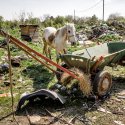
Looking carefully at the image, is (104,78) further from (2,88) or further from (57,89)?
(2,88)

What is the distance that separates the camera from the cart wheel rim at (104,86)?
20.5 feet

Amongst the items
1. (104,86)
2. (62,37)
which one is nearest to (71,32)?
(62,37)

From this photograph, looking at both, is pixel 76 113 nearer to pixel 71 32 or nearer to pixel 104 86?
pixel 104 86

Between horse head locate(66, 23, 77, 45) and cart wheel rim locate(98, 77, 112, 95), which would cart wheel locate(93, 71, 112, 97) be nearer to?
cart wheel rim locate(98, 77, 112, 95)

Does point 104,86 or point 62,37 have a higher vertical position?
point 62,37

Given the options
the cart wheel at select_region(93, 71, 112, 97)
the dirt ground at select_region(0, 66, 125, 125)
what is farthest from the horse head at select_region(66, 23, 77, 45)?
the dirt ground at select_region(0, 66, 125, 125)

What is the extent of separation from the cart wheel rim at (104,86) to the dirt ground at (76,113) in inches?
7.9

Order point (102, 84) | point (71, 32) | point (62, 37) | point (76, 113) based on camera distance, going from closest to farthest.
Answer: point (76, 113), point (102, 84), point (71, 32), point (62, 37)

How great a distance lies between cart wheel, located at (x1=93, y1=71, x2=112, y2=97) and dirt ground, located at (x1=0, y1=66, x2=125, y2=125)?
0.61 feet

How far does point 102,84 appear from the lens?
248 inches

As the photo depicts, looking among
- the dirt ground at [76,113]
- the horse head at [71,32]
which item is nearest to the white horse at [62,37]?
the horse head at [71,32]

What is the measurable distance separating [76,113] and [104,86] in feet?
4.03

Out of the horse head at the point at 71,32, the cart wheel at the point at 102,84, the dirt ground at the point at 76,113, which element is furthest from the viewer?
the horse head at the point at 71,32

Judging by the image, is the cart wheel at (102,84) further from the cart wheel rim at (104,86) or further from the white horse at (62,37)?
the white horse at (62,37)
